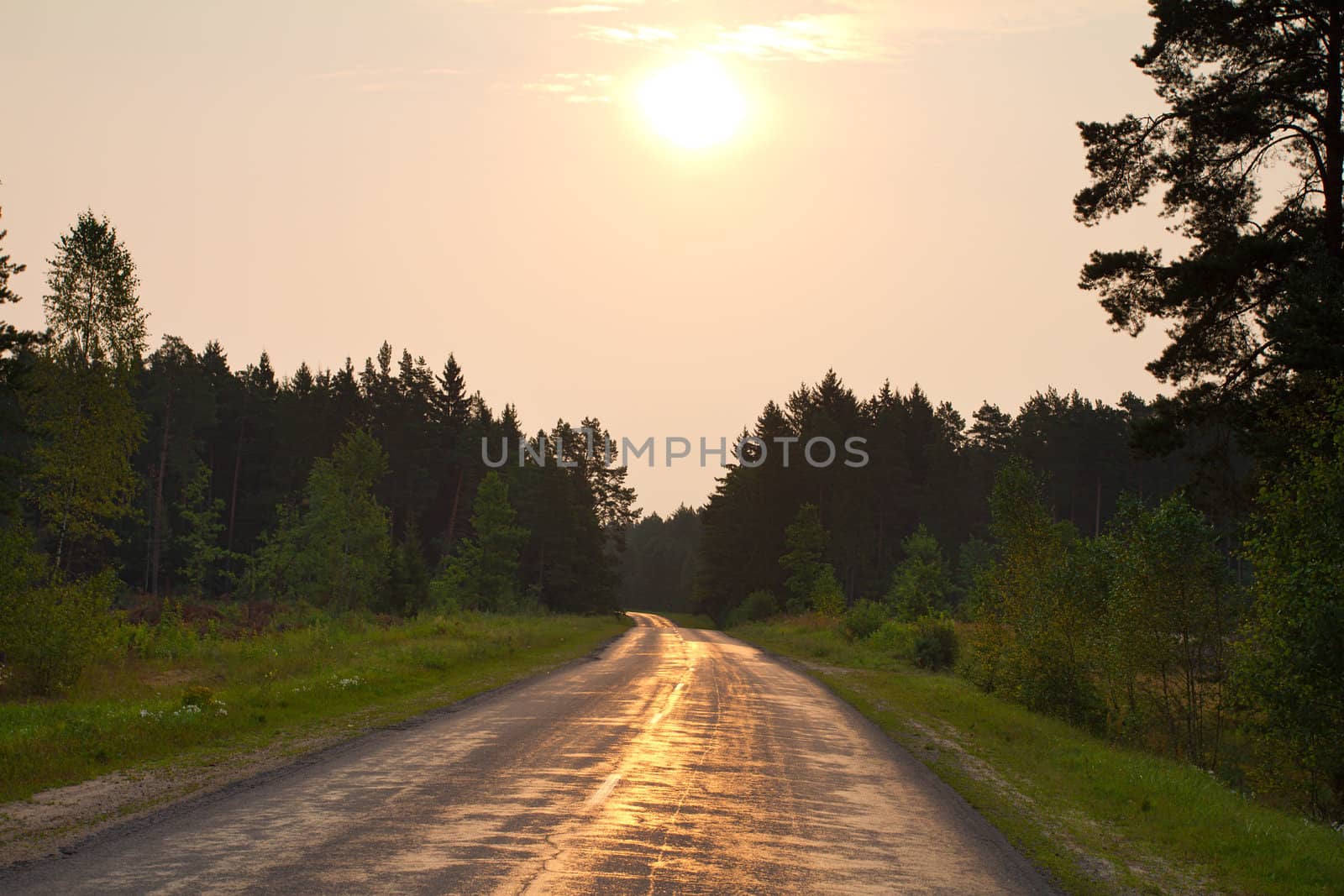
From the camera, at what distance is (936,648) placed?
119ft

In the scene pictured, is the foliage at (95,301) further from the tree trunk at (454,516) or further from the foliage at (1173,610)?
the tree trunk at (454,516)

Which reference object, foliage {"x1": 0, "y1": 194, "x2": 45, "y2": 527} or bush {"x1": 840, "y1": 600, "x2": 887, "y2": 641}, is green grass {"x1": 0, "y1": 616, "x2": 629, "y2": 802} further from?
bush {"x1": 840, "y1": 600, "x2": 887, "y2": 641}

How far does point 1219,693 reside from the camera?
21234 mm

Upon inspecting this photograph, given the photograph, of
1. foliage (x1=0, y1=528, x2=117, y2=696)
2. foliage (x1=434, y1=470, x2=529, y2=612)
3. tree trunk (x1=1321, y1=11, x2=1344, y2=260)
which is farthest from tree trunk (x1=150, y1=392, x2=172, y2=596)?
tree trunk (x1=1321, y1=11, x2=1344, y2=260)

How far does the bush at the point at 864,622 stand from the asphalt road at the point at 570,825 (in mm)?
34033

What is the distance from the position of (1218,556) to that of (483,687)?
1685cm

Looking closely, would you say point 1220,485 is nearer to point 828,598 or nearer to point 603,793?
point 603,793

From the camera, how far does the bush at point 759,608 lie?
85.5 metres

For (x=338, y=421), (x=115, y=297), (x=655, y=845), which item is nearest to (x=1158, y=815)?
(x=655, y=845)

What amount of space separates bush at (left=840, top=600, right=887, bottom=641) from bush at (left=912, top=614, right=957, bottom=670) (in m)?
11.9

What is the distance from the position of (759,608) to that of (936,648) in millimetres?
50349

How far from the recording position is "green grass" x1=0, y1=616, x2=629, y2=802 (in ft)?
42.0

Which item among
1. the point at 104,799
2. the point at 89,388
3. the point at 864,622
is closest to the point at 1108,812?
the point at 104,799

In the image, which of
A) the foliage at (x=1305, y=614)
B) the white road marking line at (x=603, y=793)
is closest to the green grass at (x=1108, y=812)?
the foliage at (x=1305, y=614)
